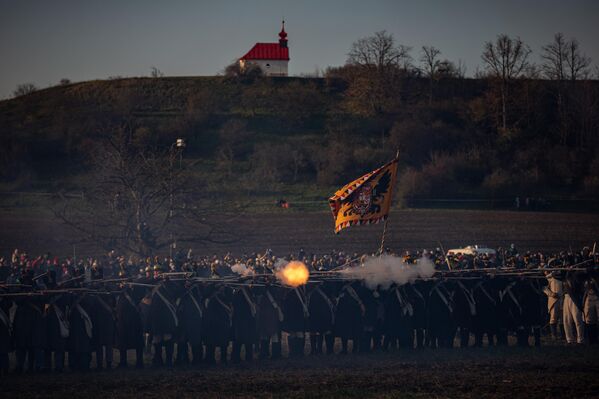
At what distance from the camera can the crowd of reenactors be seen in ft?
54.6

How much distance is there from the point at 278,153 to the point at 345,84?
1046 inches

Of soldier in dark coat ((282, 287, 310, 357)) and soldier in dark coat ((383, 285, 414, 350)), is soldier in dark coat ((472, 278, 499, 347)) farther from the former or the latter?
soldier in dark coat ((282, 287, 310, 357))

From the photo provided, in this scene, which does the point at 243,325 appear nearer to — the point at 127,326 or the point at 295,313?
the point at 295,313

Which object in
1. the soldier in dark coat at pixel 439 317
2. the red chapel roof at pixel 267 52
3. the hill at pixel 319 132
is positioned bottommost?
the soldier in dark coat at pixel 439 317

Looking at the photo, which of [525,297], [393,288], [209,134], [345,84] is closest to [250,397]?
[393,288]

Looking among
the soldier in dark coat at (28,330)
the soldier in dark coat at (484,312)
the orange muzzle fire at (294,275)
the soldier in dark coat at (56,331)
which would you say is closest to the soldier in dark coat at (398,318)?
the soldier in dark coat at (484,312)

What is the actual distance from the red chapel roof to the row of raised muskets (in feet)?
271

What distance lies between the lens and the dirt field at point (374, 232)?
129 ft

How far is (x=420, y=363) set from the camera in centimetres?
1686

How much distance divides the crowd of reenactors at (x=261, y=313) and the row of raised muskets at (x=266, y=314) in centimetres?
2

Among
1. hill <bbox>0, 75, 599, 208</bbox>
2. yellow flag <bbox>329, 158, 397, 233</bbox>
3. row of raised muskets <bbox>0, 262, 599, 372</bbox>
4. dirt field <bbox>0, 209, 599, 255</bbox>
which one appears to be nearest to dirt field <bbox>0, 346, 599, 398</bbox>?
row of raised muskets <bbox>0, 262, 599, 372</bbox>

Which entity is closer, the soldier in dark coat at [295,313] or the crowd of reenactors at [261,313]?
the crowd of reenactors at [261,313]

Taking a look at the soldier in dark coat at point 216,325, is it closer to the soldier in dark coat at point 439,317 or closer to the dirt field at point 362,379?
the dirt field at point 362,379

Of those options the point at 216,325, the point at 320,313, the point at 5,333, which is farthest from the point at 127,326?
the point at 320,313
